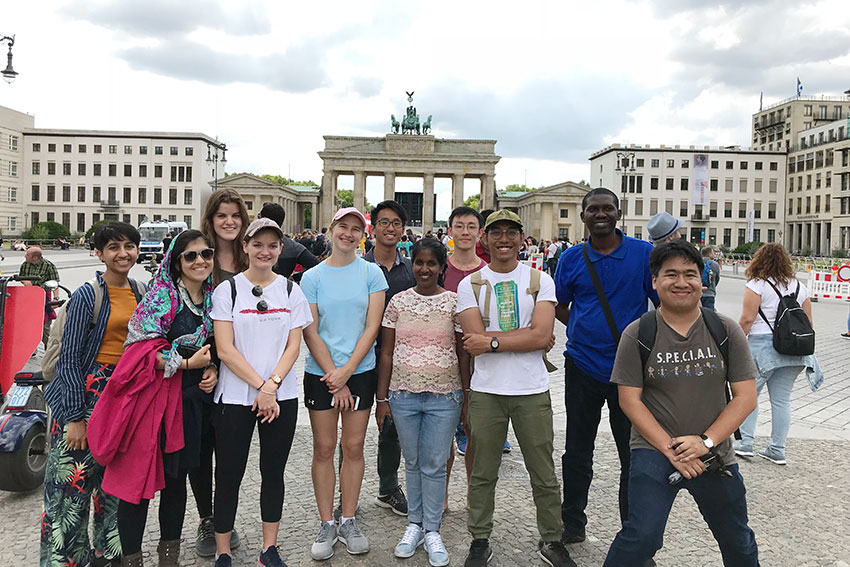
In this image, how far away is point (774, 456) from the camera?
5859mm

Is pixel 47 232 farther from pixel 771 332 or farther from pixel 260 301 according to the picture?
pixel 771 332

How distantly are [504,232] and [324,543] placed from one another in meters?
2.28

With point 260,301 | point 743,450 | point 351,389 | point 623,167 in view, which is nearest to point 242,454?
point 351,389

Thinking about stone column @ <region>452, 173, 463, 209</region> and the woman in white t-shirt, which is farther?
stone column @ <region>452, 173, 463, 209</region>

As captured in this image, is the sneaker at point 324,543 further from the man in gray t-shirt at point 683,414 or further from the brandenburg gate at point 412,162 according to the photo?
the brandenburg gate at point 412,162

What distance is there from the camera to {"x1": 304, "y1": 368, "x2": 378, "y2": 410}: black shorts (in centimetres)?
400

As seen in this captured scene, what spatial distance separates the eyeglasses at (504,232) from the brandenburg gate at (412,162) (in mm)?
63874

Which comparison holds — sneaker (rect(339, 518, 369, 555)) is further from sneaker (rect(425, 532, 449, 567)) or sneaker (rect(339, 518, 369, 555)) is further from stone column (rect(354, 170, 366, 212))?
stone column (rect(354, 170, 366, 212))

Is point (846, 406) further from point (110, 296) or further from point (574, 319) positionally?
point (110, 296)

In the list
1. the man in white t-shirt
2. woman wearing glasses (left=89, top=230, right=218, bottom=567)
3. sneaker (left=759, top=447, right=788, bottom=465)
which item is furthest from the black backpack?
woman wearing glasses (left=89, top=230, right=218, bottom=567)

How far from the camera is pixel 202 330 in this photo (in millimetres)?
3598

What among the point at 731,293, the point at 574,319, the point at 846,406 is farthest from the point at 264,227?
the point at 731,293

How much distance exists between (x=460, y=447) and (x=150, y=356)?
348 centimetres

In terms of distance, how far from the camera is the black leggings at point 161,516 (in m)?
3.49
